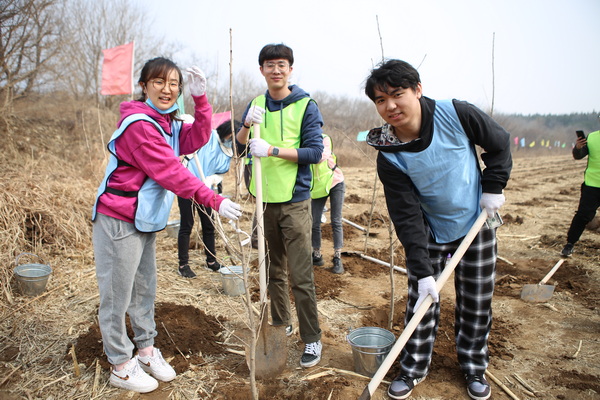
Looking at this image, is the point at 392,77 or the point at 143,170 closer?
the point at 392,77

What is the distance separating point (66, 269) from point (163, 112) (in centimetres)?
331

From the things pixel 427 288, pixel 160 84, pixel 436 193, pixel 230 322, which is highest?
pixel 160 84

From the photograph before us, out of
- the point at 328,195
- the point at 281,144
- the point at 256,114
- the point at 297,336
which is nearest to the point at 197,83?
the point at 256,114

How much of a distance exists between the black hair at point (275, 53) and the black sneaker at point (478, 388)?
2.52 m

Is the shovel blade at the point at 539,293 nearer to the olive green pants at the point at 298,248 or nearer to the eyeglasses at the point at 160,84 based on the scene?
the olive green pants at the point at 298,248

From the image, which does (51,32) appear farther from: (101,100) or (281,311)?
(281,311)

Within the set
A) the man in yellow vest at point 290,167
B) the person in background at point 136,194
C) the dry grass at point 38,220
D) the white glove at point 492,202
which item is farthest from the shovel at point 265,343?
the dry grass at point 38,220

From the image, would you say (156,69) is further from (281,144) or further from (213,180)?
(213,180)

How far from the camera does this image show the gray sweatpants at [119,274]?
2.40 meters

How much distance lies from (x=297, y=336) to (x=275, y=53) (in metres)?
2.29

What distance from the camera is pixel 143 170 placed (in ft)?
7.74

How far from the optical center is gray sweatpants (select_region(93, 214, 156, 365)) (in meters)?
2.40

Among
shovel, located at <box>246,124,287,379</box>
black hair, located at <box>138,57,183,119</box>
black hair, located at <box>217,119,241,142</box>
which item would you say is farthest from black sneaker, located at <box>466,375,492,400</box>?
black hair, located at <box>217,119,241,142</box>

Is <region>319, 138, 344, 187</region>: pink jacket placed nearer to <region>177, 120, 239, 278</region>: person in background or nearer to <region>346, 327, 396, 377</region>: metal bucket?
<region>177, 120, 239, 278</region>: person in background
